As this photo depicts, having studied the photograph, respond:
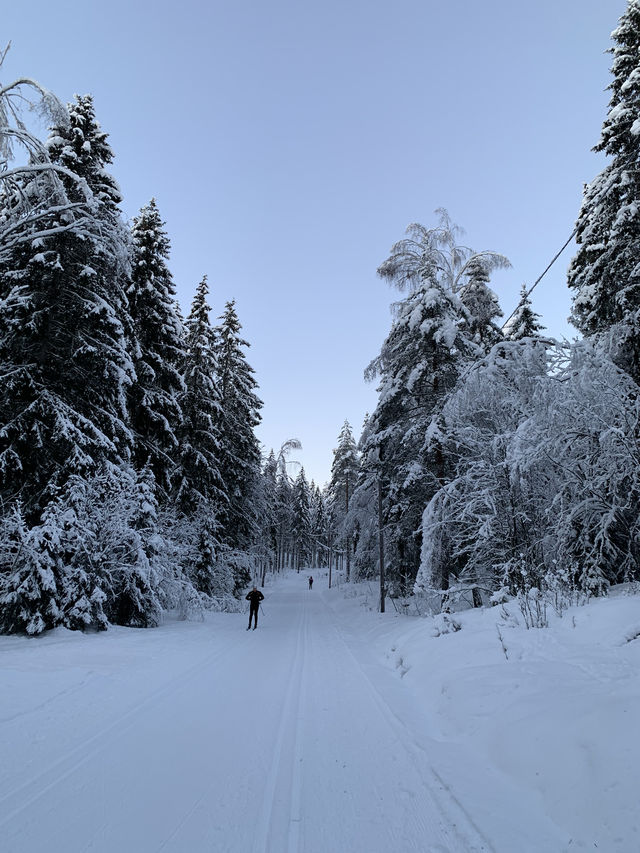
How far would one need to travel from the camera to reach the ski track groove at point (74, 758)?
337 centimetres

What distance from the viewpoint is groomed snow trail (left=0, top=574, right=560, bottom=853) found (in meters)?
3.04

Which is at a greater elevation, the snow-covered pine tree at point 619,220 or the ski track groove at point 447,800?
the snow-covered pine tree at point 619,220

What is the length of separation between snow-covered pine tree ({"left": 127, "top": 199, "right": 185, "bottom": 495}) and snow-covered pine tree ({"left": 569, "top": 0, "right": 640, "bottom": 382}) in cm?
1279

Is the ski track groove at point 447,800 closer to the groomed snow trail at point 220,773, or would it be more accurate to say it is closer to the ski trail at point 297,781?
the groomed snow trail at point 220,773

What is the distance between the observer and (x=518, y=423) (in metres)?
9.95

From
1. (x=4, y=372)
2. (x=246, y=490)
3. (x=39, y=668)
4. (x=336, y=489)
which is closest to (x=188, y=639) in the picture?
(x=39, y=668)

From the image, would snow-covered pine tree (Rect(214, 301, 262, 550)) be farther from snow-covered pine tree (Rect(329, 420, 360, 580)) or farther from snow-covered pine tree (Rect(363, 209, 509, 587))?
snow-covered pine tree (Rect(329, 420, 360, 580))

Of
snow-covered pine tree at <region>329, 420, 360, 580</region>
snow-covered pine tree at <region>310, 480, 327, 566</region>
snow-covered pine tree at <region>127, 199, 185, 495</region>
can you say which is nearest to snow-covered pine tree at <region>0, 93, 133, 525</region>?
snow-covered pine tree at <region>127, 199, 185, 495</region>

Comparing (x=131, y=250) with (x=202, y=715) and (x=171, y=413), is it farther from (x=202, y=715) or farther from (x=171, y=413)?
(x=202, y=715)

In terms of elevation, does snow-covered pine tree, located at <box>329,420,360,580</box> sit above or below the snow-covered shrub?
above

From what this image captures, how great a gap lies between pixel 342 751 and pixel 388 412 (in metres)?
10.6

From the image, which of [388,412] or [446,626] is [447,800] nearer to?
[446,626]

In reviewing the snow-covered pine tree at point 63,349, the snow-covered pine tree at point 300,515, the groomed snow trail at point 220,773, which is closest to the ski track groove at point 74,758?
the groomed snow trail at point 220,773

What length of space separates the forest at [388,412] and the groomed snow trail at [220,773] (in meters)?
3.59
